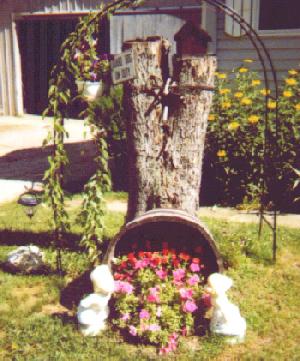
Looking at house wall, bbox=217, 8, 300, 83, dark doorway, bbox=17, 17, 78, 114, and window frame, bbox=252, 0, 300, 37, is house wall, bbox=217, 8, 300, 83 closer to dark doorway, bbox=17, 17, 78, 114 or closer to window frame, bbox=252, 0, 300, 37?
window frame, bbox=252, 0, 300, 37

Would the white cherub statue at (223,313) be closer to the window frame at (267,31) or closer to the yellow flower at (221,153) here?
the yellow flower at (221,153)

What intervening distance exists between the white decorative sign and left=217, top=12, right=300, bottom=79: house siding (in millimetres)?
4517

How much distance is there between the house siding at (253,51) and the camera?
776cm

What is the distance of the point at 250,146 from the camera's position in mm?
6023

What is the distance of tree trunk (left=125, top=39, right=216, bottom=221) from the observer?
155 inches

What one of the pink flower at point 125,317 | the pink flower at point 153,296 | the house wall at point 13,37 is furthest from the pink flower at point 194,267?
the house wall at point 13,37

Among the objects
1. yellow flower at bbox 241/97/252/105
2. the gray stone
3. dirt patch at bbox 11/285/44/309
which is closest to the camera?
dirt patch at bbox 11/285/44/309

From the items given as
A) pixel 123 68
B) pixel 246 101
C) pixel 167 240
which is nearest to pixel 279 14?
pixel 246 101

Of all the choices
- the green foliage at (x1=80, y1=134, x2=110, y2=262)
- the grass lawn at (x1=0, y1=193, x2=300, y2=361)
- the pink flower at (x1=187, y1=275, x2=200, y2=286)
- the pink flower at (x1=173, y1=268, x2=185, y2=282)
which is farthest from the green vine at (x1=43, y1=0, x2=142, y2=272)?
the pink flower at (x1=187, y1=275, x2=200, y2=286)

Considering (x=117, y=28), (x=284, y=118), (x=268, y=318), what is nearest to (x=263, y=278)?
(x=268, y=318)

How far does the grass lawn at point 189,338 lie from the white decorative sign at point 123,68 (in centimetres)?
167

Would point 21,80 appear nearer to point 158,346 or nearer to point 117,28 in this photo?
point 117,28

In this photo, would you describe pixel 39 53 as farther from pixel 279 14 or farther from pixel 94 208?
pixel 94 208

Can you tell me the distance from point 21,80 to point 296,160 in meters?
9.22
